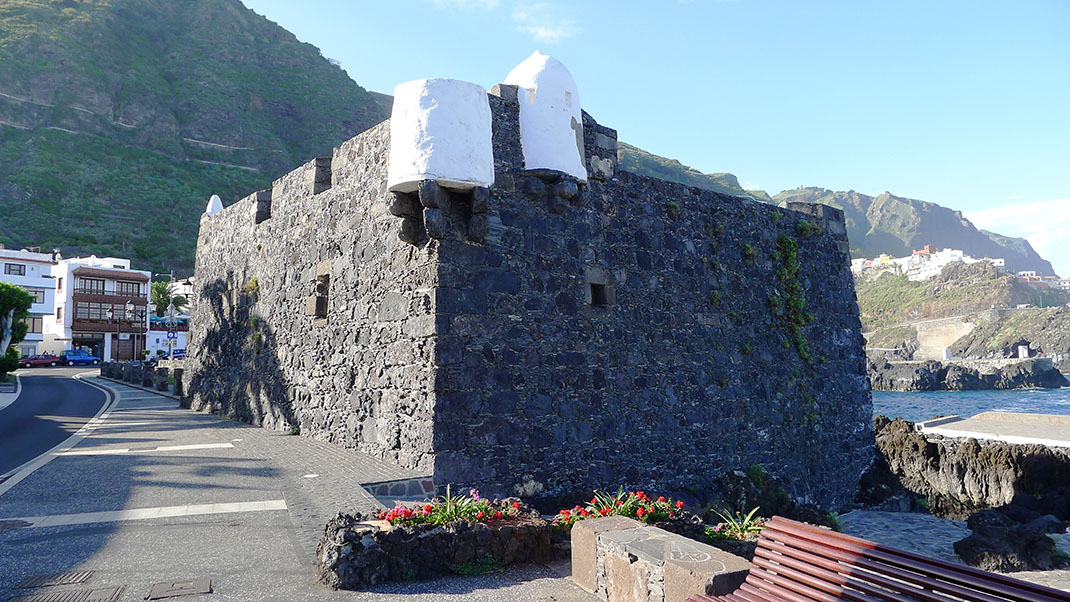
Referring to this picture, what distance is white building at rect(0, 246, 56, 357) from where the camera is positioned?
176 feet

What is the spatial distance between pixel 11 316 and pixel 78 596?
4021 centimetres

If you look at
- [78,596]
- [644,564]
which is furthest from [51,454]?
[644,564]

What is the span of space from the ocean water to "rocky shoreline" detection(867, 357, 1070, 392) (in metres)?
1.91

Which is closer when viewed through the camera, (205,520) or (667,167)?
(205,520)

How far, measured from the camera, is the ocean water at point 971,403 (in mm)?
49787

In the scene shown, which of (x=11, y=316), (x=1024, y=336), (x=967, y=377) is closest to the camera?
(x=11, y=316)

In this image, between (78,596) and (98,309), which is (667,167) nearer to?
(98,309)

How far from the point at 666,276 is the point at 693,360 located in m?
1.49

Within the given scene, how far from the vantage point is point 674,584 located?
12.6 feet

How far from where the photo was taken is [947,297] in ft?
392

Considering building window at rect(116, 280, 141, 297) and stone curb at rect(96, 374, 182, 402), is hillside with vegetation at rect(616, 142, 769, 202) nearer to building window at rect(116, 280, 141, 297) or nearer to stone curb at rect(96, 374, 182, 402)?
building window at rect(116, 280, 141, 297)

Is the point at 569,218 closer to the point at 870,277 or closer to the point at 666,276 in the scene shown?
the point at 666,276

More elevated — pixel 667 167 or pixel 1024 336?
pixel 667 167

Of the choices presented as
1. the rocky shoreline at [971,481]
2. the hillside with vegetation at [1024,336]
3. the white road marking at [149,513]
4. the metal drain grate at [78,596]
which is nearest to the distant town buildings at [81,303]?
the white road marking at [149,513]
